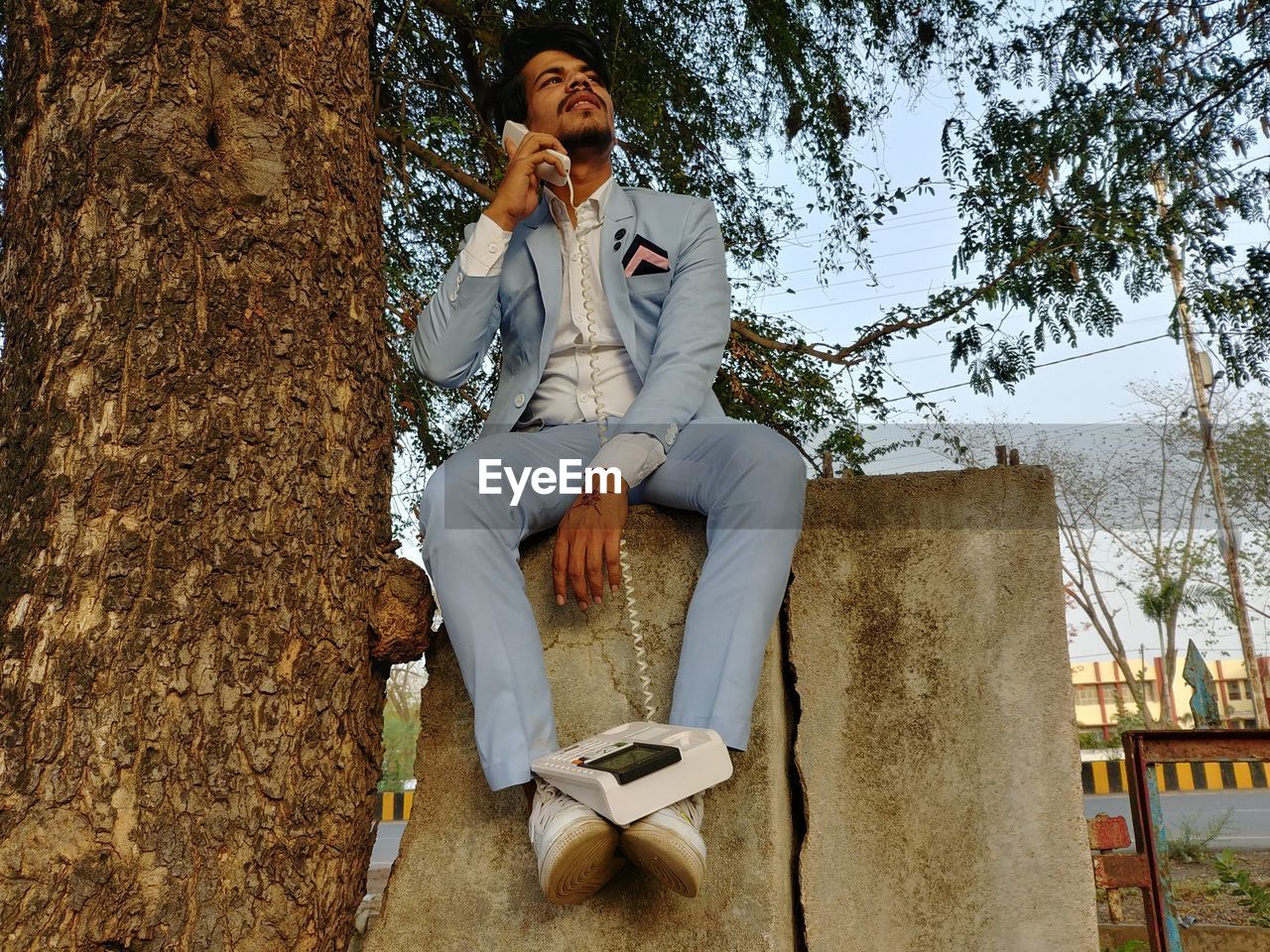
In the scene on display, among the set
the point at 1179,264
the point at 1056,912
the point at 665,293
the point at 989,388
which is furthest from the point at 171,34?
the point at 1179,264

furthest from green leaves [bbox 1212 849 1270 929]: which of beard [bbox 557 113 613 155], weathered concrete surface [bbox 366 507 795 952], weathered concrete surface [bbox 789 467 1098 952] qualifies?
beard [bbox 557 113 613 155]

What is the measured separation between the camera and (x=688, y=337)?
101 inches

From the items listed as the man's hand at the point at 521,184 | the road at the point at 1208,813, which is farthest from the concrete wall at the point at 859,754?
the road at the point at 1208,813

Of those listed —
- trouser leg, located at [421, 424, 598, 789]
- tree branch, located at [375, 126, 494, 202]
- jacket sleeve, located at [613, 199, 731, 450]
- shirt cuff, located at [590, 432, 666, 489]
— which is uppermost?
tree branch, located at [375, 126, 494, 202]

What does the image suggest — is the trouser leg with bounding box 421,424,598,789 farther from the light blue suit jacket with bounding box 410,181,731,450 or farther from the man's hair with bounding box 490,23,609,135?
the man's hair with bounding box 490,23,609,135

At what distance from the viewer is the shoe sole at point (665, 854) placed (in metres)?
1.78

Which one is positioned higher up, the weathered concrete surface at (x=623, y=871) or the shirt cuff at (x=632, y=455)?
the shirt cuff at (x=632, y=455)

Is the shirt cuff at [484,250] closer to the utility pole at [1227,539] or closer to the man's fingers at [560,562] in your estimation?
the man's fingers at [560,562]

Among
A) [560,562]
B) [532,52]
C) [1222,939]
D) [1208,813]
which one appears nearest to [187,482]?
[560,562]

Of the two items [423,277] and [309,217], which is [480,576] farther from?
[423,277]

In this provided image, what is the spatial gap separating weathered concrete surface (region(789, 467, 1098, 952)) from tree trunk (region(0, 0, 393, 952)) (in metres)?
1.07

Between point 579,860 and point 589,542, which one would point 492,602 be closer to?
point 589,542

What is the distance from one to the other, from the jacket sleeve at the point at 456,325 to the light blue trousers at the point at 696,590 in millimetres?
324

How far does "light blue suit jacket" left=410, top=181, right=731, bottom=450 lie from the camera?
2.50 meters
